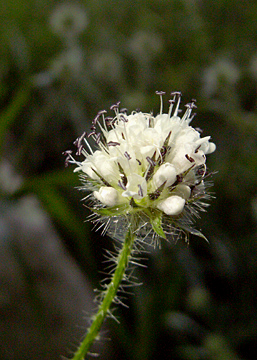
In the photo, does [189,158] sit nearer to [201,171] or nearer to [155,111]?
[201,171]

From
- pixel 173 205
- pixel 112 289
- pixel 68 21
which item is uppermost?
pixel 68 21

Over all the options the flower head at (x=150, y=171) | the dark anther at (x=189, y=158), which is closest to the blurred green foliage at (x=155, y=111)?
the flower head at (x=150, y=171)

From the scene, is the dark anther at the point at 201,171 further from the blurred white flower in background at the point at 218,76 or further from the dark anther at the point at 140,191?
the blurred white flower in background at the point at 218,76

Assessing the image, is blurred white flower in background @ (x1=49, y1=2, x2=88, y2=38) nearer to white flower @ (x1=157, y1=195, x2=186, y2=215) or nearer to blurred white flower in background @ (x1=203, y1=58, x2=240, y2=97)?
blurred white flower in background @ (x1=203, y1=58, x2=240, y2=97)

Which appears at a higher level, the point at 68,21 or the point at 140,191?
the point at 68,21

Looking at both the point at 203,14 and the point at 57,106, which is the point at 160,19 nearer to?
the point at 203,14

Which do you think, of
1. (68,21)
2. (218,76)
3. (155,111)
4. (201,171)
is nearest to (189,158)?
(201,171)
